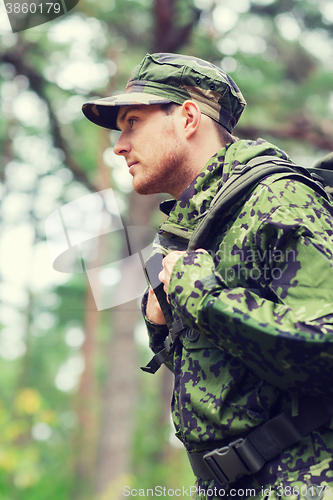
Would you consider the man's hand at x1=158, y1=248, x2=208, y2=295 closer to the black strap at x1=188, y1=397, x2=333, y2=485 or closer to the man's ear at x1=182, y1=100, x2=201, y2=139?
the black strap at x1=188, y1=397, x2=333, y2=485

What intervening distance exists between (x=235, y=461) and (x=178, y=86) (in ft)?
5.87

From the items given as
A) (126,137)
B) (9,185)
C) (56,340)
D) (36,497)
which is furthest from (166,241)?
(56,340)

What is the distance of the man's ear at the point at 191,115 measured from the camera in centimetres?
235

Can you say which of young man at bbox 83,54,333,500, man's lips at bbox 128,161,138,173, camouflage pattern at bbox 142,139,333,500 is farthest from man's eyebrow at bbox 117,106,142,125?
camouflage pattern at bbox 142,139,333,500

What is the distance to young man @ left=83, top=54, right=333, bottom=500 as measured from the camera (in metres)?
1.49

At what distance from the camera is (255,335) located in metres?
1.50

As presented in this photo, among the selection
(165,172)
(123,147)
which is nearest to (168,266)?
(165,172)

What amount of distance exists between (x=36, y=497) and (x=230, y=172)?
10.7 m

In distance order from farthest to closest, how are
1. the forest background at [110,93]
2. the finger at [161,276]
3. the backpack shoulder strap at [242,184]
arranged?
the forest background at [110,93]
the finger at [161,276]
the backpack shoulder strap at [242,184]

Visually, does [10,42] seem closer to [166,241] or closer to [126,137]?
[126,137]

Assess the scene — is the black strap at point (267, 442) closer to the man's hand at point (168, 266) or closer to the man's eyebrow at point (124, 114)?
the man's hand at point (168, 266)

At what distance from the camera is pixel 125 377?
9.25 meters

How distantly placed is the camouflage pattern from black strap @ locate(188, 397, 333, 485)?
0.03m

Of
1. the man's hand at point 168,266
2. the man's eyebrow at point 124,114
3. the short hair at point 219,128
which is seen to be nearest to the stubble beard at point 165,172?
the short hair at point 219,128
